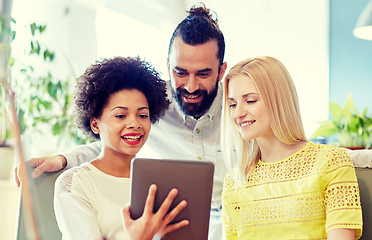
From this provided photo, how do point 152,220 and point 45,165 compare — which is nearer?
point 152,220

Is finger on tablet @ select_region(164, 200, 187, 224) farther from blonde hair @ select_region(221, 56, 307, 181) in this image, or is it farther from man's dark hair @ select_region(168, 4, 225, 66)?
man's dark hair @ select_region(168, 4, 225, 66)

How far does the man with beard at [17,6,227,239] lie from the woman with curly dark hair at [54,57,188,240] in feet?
1.08

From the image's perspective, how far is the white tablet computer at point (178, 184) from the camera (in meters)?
1.04

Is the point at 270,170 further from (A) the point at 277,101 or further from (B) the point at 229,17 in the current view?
(B) the point at 229,17

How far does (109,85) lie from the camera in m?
1.29

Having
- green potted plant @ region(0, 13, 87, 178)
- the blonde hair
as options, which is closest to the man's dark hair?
the blonde hair

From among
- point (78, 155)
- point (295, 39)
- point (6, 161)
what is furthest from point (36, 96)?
point (295, 39)

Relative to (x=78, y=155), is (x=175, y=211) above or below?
below

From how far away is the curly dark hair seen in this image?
4.26 ft

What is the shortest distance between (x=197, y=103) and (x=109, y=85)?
0.57 meters

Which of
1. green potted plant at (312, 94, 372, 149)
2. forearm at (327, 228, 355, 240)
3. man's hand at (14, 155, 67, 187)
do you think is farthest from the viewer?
green potted plant at (312, 94, 372, 149)

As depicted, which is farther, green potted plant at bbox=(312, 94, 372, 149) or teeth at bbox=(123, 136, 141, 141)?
green potted plant at bbox=(312, 94, 372, 149)

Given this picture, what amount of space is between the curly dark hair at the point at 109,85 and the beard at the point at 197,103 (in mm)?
371

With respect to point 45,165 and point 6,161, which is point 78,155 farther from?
point 6,161
